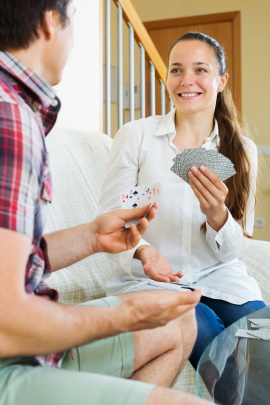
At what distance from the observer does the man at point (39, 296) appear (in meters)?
0.86

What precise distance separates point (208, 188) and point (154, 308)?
78 centimetres

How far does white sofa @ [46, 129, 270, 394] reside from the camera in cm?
202

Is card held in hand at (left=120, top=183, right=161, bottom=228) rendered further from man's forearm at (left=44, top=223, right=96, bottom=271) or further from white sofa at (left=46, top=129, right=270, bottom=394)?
white sofa at (left=46, top=129, right=270, bottom=394)

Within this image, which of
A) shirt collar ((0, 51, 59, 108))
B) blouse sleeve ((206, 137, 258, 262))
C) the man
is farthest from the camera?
blouse sleeve ((206, 137, 258, 262))

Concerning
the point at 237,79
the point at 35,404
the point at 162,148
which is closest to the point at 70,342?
the point at 35,404

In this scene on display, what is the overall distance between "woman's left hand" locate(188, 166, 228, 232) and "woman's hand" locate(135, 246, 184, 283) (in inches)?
8.2

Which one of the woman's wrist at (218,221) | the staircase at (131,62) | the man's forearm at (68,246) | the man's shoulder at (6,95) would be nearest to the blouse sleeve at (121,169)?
the woman's wrist at (218,221)

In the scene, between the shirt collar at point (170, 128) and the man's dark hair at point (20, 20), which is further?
the shirt collar at point (170, 128)

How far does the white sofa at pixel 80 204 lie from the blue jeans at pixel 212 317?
39 centimetres

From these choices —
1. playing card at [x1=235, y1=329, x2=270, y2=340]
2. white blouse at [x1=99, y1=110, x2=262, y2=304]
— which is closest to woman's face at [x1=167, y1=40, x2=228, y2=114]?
white blouse at [x1=99, y1=110, x2=262, y2=304]

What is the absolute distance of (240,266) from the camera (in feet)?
6.45

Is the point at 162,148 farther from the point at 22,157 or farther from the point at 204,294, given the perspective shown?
the point at 22,157

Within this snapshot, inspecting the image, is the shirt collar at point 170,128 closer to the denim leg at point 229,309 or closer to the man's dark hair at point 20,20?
the denim leg at point 229,309

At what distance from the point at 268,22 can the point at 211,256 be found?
394cm
